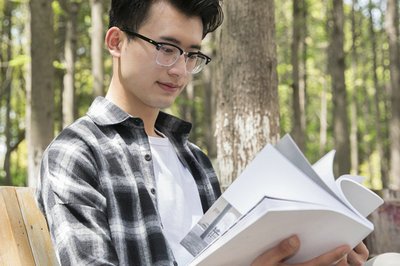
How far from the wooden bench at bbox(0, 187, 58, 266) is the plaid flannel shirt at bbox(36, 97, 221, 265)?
0.42ft

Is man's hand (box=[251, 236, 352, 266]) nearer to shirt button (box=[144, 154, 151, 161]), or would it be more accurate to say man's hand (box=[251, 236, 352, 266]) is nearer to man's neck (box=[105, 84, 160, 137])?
shirt button (box=[144, 154, 151, 161])

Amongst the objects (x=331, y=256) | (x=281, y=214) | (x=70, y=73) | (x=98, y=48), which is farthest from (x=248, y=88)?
(x=70, y=73)

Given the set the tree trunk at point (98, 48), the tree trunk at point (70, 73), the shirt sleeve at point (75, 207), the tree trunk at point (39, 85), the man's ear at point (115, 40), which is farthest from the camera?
the tree trunk at point (70, 73)

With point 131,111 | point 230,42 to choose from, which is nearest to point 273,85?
point 230,42

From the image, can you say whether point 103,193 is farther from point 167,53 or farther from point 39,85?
point 39,85

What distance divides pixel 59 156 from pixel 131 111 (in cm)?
44

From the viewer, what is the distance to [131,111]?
2.21m

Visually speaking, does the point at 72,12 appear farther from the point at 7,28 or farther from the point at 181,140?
the point at 181,140

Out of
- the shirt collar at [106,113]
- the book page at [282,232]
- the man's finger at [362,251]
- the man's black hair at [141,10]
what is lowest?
the man's finger at [362,251]

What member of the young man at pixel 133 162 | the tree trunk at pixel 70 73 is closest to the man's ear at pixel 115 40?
the young man at pixel 133 162

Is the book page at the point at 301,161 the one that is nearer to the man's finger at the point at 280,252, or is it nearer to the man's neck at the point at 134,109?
the man's finger at the point at 280,252

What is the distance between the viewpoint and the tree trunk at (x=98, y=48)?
416 inches

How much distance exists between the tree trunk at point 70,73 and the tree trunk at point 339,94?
5964mm

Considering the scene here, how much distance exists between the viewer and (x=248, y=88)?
438 cm
